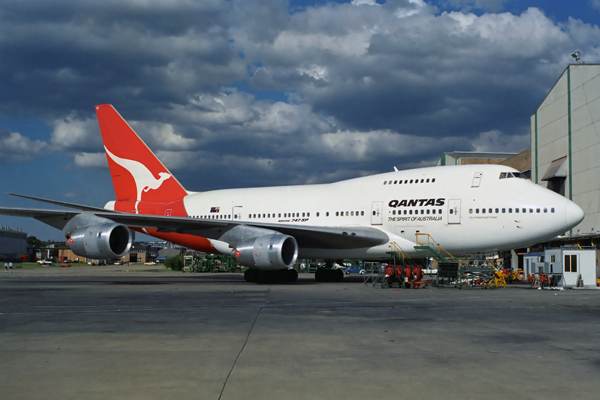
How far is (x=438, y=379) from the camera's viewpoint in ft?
16.7

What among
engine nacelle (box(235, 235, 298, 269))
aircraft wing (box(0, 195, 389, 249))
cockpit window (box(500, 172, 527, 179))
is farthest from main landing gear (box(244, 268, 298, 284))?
cockpit window (box(500, 172, 527, 179))

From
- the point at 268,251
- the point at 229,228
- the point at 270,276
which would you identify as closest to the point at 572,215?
the point at 268,251

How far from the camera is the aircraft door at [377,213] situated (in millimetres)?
21297

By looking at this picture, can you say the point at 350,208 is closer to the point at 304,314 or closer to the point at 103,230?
the point at 103,230

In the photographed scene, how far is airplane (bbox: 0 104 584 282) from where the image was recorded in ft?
63.0

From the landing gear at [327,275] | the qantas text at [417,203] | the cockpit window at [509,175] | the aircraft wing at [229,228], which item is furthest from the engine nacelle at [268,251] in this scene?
the cockpit window at [509,175]

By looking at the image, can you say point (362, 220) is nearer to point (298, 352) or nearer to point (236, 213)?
point (236, 213)

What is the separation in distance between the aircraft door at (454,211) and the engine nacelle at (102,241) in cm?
1245

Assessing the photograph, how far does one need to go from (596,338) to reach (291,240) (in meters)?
13.5

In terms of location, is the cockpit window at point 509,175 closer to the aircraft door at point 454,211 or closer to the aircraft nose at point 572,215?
the aircraft door at point 454,211

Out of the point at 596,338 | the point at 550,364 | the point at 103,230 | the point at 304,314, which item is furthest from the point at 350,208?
the point at 550,364

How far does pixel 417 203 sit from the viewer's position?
20625 millimetres

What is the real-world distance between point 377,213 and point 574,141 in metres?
18.2

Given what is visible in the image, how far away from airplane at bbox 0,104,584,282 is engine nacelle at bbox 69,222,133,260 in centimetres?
4
